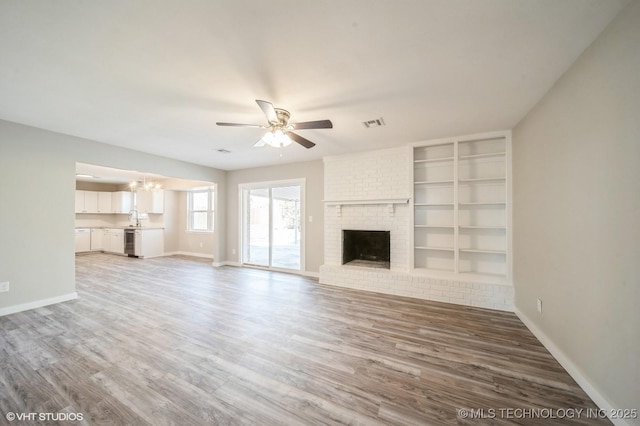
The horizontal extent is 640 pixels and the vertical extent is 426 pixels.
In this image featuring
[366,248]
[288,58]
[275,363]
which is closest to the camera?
[288,58]

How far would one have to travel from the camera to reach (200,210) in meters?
7.69

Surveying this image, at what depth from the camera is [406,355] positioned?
84.1 inches

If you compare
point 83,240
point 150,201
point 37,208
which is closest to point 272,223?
point 37,208

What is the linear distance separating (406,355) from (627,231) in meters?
1.80

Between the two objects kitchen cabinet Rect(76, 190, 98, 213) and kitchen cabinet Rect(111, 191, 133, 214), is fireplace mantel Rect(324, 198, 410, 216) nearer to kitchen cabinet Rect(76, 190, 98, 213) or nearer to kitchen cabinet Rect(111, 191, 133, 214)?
kitchen cabinet Rect(111, 191, 133, 214)

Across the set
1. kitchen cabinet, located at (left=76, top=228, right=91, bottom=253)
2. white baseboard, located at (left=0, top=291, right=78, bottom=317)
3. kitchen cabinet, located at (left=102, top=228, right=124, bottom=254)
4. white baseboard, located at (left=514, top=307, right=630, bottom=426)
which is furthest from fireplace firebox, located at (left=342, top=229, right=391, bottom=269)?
kitchen cabinet, located at (left=76, top=228, right=91, bottom=253)

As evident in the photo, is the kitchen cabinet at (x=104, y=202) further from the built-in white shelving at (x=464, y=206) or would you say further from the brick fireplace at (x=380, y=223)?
the built-in white shelving at (x=464, y=206)

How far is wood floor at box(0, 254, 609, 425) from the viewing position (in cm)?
154

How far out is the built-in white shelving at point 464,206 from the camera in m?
3.45

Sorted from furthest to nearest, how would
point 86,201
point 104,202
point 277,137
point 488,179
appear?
point 104,202
point 86,201
point 488,179
point 277,137

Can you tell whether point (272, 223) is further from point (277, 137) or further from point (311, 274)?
point (277, 137)

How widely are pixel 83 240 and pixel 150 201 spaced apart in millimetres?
2923

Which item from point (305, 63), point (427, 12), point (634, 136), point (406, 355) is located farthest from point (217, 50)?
point (406, 355)

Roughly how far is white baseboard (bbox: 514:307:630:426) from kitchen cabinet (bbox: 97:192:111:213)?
11.9 m
